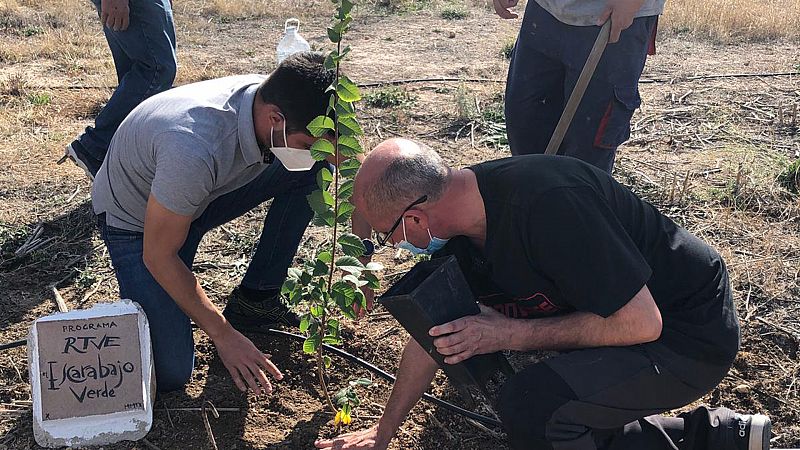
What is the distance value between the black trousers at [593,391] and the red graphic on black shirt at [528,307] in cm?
15

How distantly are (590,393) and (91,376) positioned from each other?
5.61ft

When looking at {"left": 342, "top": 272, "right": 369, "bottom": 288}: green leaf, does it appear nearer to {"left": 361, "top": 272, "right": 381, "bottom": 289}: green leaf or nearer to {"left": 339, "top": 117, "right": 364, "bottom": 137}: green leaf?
A: {"left": 361, "top": 272, "right": 381, "bottom": 289}: green leaf

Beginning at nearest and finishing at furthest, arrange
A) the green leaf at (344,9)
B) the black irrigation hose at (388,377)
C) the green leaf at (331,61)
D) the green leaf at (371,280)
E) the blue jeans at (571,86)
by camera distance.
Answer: the green leaf at (344,9)
the green leaf at (331,61)
the green leaf at (371,280)
the black irrigation hose at (388,377)
the blue jeans at (571,86)

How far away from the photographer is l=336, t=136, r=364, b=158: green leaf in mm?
2325

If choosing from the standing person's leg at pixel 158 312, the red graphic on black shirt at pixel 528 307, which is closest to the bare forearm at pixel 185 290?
the standing person's leg at pixel 158 312

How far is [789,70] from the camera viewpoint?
23.6ft

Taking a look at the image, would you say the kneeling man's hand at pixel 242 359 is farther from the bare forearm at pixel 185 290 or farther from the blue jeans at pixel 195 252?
the blue jeans at pixel 195 252

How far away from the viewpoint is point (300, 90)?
103 inches

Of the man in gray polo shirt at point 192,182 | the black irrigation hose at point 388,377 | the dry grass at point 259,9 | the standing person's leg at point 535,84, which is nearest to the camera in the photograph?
the man in gray polo shirt at point 192,182

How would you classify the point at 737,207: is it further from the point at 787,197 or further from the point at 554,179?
the point at 554,179

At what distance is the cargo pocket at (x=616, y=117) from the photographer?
3.41 meters

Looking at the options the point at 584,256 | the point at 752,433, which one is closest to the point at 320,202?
the point at 584,256

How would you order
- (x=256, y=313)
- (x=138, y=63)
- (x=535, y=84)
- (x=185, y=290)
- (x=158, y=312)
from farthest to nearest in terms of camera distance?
(x=138, y=63) → (x=535, y=84) → (x=256, y=313) → (x=158, y=312) → (x=185, y=290)

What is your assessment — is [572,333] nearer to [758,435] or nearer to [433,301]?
[433,301]
